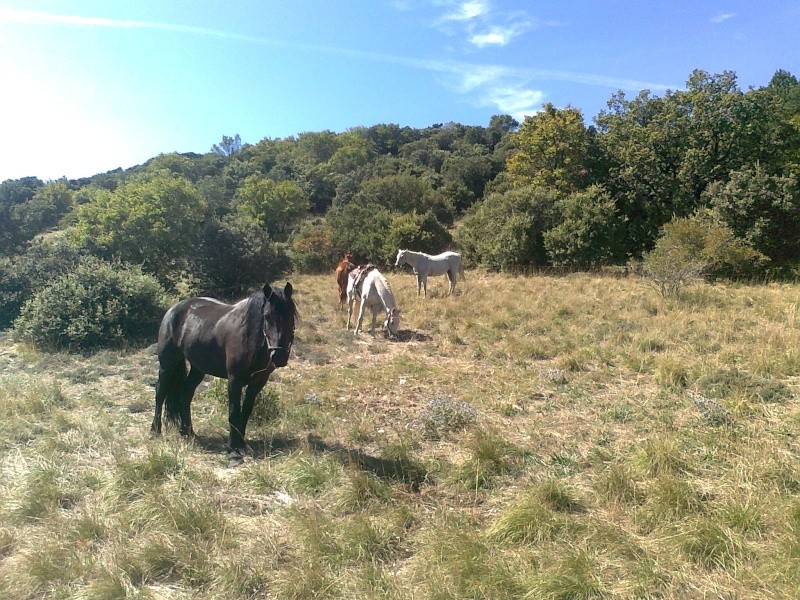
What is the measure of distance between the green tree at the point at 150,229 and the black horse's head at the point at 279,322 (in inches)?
568

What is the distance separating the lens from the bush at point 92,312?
10.2 metres

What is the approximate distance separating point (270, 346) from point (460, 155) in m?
49.5

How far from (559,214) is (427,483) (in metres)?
19.9

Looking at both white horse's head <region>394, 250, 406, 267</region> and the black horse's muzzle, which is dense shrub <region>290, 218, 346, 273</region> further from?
the black horse's muzzle

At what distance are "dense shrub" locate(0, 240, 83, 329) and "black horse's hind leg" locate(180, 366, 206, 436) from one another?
Answer: 389 inches

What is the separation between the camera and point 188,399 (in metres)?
5.59

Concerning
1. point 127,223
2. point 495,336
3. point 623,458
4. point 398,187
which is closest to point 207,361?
point 623,458

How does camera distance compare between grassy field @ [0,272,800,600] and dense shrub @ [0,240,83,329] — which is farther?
dense shrub @ [0,240,83,329]

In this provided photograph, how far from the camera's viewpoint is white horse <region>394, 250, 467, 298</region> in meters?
15.9

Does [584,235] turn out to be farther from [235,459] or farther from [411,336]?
[235,459]

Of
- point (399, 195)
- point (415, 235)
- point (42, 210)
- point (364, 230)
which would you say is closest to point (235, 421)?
point (415, 235)

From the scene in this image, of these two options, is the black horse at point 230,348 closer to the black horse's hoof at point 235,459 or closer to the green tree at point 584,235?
the black horse's hoof at point 235,459

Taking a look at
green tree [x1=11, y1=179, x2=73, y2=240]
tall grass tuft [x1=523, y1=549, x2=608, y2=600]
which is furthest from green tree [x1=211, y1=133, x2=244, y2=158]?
tall grass tuft [x1=523, y1=549, x2=608, y2=600]

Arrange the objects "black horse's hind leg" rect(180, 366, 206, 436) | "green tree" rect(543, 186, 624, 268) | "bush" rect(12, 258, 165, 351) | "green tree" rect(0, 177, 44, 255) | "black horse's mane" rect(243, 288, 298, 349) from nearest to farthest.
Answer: "black horse's mane" rect(243, 288, 298, 349)
"black horse's hind leg" rect(180, 366, 206, 436)
"bush" rect(12, 258, 165, 351)
"green tree" rect(543, 186, 624, 268)
"green tree" rect(0, 177, 44, 255)
